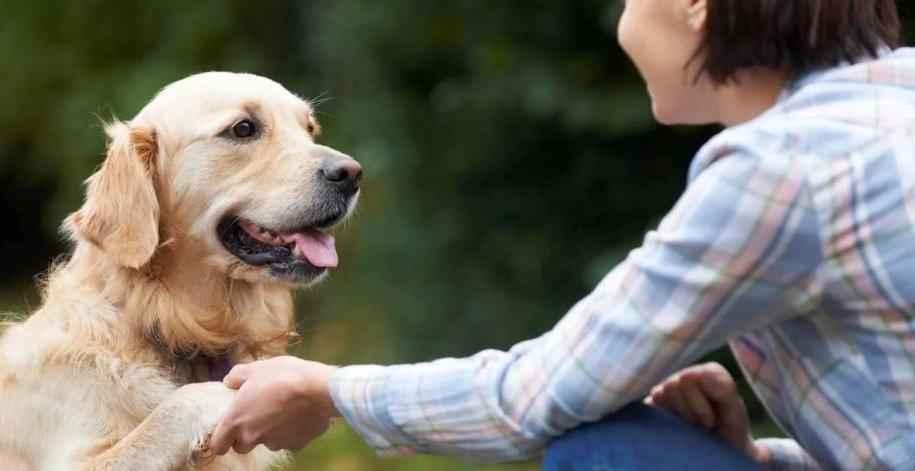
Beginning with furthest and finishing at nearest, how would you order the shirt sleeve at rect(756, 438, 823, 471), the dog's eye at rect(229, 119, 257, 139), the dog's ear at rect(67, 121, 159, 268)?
1. the dog's eye at rect(229, 119, 257, 139)
2. the dog's ear at rect(67, 121, 159, 268)
3. the shirt sleeve at rect(756, 438, 823, 471)

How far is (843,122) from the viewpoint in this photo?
71.8 inches

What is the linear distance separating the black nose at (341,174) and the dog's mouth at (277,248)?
10 centimetres

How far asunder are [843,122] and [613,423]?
22.4 inches

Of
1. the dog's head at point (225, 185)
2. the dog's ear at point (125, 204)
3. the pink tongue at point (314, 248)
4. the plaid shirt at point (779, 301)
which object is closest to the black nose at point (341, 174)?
the dog's head at point (225, 185)

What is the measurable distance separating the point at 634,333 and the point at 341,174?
1361 millimetres

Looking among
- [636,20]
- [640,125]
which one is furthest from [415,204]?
[636,20]

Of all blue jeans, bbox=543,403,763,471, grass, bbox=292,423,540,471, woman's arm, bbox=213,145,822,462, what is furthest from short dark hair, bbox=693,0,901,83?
grass, bbox=292,423,540,471

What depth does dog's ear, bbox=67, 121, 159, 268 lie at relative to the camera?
2.85 m

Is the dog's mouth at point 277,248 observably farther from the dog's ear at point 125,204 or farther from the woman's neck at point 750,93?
the woman's neck at point 750,93

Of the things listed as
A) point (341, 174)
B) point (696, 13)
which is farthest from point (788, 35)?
point (341, 174)

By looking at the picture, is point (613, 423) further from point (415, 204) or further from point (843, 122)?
point (415, 204)

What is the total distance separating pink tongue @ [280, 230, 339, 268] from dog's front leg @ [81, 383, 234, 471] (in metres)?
0.46

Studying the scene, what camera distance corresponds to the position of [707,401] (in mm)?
2320

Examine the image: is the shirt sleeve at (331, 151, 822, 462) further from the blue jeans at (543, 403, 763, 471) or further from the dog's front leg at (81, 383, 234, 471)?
the dog's front leg at (81, 383, 234, 471)
